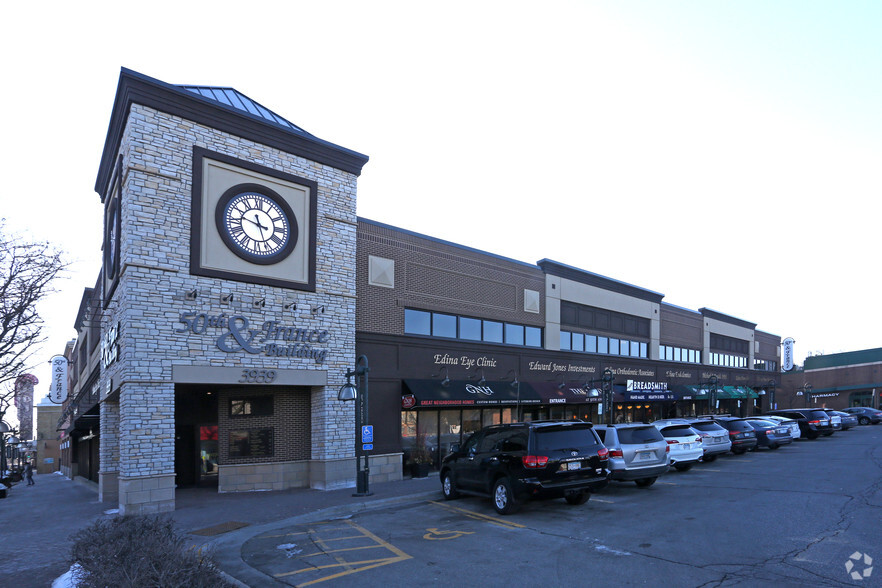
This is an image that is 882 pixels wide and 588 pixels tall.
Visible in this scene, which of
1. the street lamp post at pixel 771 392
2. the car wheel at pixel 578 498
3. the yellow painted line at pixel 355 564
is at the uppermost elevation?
the yellow painted line at pixel 355 564

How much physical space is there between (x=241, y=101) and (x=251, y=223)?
489cm

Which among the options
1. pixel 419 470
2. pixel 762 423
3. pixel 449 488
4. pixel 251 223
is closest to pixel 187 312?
pixel 251 223

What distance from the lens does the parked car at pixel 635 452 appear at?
48.6 feet

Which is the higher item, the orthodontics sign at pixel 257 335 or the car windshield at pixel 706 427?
the orthodontics sign at pixel 257 335

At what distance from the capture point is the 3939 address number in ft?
55.8

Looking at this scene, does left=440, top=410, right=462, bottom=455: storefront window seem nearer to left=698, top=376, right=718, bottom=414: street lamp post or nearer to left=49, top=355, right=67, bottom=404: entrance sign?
left=698, top=376, right=718, bottom=414: street lamp post

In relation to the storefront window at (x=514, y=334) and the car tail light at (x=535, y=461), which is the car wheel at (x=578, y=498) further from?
the storefront window at (x=514, y=334)

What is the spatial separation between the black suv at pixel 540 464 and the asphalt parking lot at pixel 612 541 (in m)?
0.48

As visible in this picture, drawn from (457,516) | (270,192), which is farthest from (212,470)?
(457,516)

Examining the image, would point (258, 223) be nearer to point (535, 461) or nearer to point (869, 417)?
point (535, 461)

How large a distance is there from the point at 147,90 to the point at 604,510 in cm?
1500

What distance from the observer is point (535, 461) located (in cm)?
1215

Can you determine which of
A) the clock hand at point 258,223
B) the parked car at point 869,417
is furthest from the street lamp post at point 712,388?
the clock hand at point 258,223

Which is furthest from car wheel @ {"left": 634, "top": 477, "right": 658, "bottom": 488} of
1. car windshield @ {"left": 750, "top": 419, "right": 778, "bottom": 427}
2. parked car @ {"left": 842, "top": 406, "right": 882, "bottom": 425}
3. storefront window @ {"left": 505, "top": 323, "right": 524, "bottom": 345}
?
parked car @ {"left": 842, "top": 406, "right": 882, "bottom": 425}
